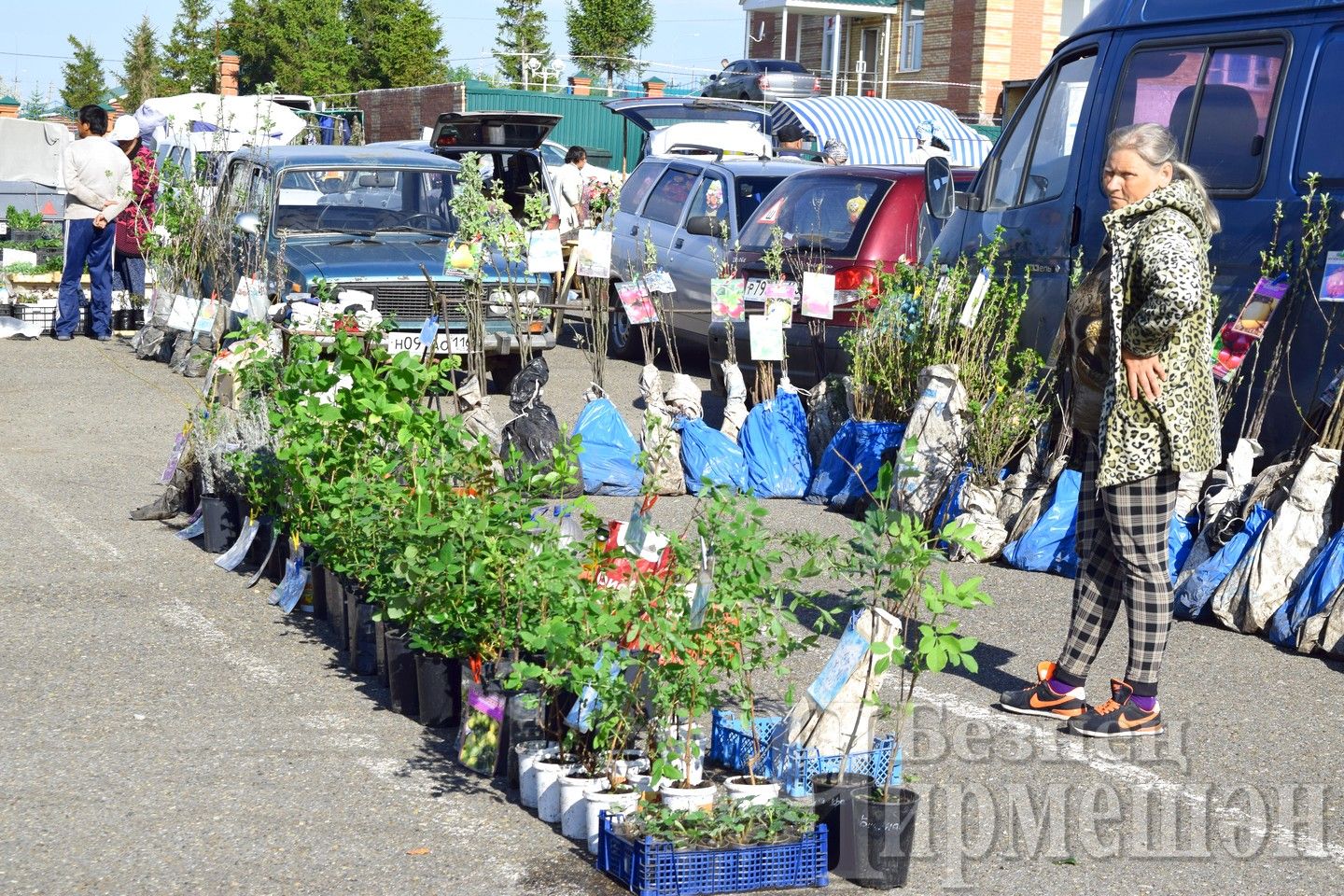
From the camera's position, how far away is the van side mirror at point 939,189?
898 cm

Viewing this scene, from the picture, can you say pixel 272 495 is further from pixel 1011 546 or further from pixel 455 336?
pixel 455 336

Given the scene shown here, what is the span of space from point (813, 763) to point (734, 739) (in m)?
0.35

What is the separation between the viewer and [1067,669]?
523cm

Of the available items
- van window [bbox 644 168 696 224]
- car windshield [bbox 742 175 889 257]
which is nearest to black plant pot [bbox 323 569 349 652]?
car windshield [bbox 742 175 889 257]

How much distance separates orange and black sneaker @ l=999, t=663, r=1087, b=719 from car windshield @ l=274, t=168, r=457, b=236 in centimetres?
839

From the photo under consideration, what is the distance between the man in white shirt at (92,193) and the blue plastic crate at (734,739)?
37.3 feet

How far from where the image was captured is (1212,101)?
753 cm

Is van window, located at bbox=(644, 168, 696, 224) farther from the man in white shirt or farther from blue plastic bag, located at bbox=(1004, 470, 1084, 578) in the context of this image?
blue plastic bag, located at bbox=(1004, 470, 1084, 578)

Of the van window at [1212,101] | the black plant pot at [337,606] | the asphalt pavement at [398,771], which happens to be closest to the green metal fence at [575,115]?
the van window at [1212,101]

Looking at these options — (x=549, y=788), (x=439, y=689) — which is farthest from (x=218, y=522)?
(x=549, y=788)

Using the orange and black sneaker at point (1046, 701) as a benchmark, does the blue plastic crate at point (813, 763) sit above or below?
above

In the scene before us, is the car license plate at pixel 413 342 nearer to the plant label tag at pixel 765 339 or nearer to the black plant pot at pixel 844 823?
the plant label tag at pixel 765 339

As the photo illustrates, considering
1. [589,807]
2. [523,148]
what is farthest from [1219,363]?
[523,148]

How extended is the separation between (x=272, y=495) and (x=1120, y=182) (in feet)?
12.4
